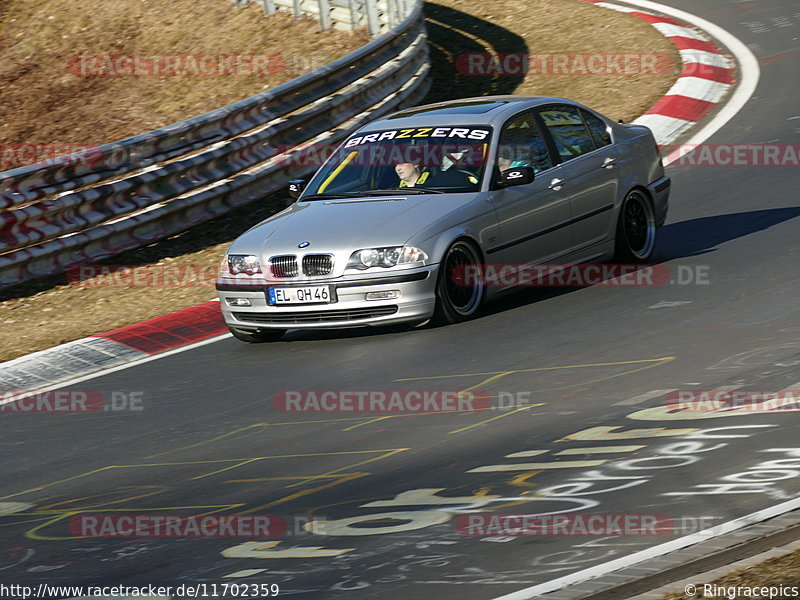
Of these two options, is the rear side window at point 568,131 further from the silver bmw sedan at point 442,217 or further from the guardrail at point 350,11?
the guardrail at point 350,11

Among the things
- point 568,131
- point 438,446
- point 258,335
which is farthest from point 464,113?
point 438,446

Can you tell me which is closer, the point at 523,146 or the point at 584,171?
the point at 523,146

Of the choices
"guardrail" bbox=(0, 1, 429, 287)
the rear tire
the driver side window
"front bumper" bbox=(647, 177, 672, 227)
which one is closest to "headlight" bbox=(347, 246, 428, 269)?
the rear tire

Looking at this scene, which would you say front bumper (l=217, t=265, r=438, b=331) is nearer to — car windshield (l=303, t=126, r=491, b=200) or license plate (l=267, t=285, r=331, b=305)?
license plate (l=267, t=285, r=331, b=305)

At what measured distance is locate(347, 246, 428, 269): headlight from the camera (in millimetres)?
8891

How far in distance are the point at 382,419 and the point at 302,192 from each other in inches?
136

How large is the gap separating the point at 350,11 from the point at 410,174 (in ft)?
32.5

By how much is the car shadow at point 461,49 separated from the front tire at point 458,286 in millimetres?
7864

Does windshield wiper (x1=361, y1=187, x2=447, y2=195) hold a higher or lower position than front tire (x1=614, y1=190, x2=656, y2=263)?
higher

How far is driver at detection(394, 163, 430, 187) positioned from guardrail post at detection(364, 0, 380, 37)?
931 centimetres

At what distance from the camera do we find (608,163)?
10469mm

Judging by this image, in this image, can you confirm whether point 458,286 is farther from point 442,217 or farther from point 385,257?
point 385,257

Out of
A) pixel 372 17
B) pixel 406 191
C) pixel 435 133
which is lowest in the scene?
pixel 406 191

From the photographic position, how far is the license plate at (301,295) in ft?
29.5
